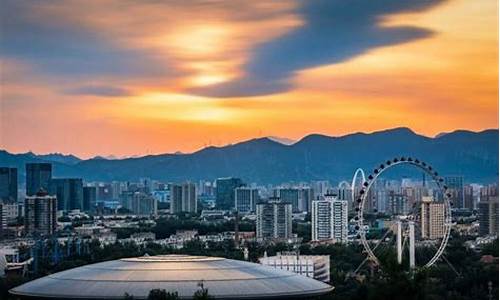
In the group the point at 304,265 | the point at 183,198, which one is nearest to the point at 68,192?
the point at 183,198

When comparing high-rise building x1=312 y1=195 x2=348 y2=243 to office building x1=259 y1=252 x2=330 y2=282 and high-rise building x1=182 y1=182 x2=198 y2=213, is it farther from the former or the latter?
high-rise building x1=182 y1=182 x2=198 y2=213

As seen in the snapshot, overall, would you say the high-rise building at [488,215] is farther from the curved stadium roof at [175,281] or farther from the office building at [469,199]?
the curved stadium roof at [175,281]

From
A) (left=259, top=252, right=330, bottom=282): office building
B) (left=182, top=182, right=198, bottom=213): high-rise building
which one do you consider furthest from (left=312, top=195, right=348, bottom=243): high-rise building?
(left=182, top=182, right=198, bottom=213): high-rise building

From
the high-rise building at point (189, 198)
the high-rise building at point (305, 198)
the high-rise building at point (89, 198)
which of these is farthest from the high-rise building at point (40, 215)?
the high-rise building at point (89, 198)

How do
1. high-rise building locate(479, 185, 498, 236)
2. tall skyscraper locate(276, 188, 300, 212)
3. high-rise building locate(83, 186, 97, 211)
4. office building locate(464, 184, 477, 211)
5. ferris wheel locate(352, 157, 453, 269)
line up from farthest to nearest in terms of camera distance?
1. high-rise building locate(83, 186, 97, 211)
2. tall skyscraper locate(276, 188, 300, 212)
3. office building locate(464, 184, 477, 211)
4. high-rise building locate(479, 185, 498, 236)
5. ferris wheel locate(352, 157, 453, 269)

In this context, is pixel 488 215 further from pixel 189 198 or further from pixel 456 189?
pixel 189 198
